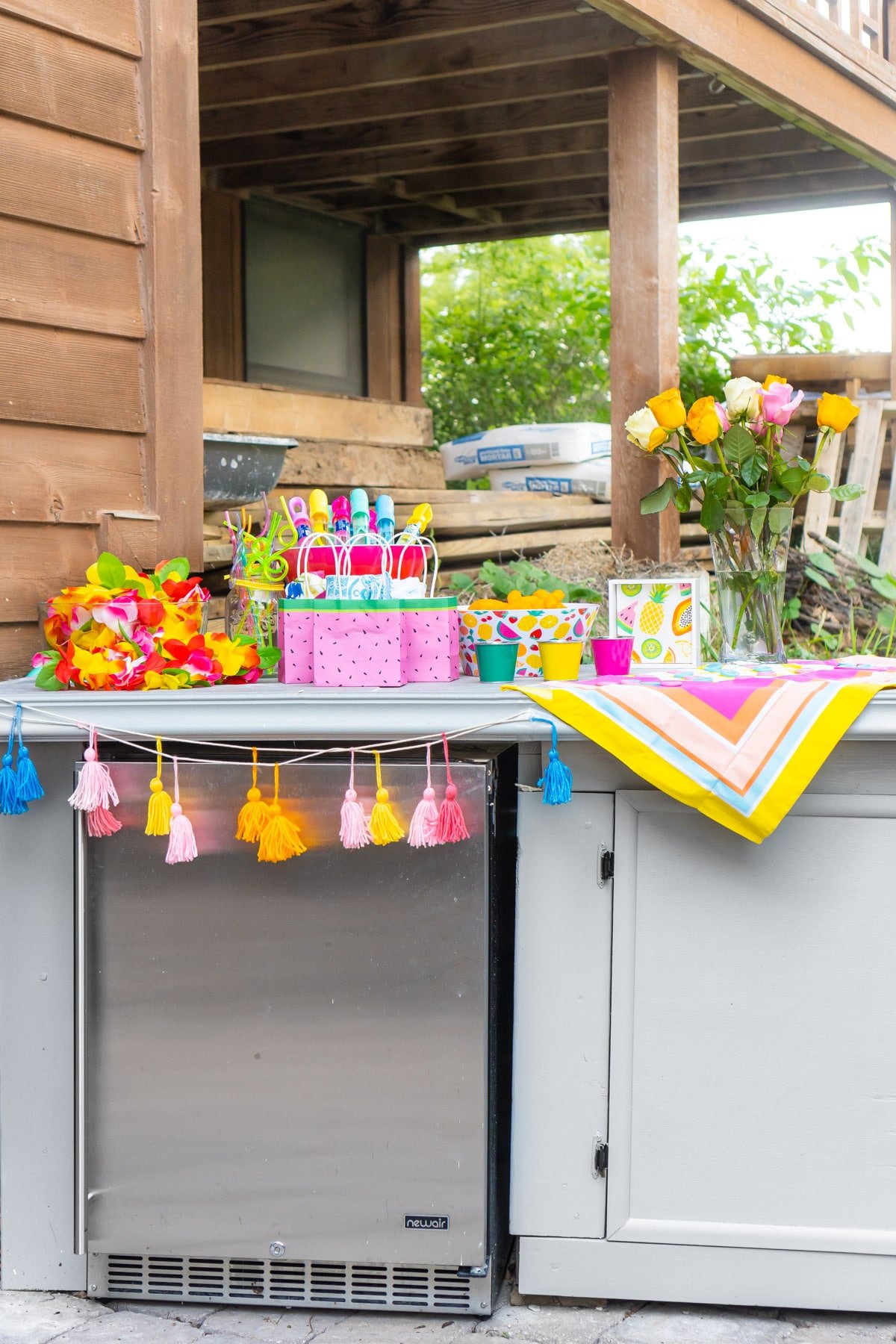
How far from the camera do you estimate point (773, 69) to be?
4.37 metres

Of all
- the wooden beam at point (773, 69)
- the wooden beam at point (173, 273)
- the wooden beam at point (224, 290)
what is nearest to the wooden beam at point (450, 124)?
the wooden beam at point (773, 69)

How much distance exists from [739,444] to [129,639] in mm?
1189

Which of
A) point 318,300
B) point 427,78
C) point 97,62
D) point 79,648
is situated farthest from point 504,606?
point 318,300

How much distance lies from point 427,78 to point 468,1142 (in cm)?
376

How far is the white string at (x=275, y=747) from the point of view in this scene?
1.94 meters

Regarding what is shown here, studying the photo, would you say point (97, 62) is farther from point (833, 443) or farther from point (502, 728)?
point (833, 443)

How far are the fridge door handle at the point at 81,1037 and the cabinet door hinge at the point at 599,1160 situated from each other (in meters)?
0.83

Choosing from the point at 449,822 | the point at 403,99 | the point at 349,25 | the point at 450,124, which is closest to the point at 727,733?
the point at 449,822

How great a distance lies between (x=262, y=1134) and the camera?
2.04m

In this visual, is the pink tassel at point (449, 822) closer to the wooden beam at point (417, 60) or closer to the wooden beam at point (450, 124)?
the wooden beam at point (417, 60)

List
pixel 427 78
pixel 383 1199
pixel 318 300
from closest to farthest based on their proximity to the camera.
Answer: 1. pixel 383 1199
2. pixel 427 78
3. pixel 318 300

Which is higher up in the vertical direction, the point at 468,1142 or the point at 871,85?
the point at 871,85

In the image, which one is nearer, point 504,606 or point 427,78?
point 504,606

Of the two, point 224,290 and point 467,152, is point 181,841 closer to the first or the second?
point 467,152
